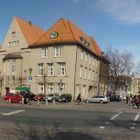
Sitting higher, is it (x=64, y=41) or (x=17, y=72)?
(x=64, y=41)

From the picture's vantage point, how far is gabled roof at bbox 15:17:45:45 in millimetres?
72919

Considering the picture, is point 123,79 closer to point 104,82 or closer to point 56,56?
point 104,82

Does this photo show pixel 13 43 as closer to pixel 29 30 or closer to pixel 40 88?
pixel 29 30

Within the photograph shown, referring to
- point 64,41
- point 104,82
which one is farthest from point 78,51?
point 104,82

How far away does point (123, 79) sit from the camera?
97562 mm

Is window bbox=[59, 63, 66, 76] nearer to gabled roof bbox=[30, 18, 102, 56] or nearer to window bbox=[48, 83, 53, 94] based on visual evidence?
window bbox=[48, 83, 53, 94]

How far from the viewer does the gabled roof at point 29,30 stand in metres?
72.9

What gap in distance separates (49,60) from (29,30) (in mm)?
11181

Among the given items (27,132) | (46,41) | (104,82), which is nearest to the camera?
(27,132)

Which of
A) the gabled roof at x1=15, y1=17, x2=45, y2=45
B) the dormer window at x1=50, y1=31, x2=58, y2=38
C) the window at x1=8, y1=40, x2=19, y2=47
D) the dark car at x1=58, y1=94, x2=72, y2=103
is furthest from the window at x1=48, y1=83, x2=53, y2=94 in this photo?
the window at x1=8, y1=40, x2=19, y2=47

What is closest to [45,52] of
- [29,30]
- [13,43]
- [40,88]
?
[40,88]

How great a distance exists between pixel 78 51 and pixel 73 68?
Answer: 3485 mm

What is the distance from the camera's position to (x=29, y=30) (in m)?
75.9

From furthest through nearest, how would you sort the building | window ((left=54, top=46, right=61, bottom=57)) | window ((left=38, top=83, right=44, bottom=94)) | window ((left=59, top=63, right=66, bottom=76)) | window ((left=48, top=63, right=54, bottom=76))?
window ((left=38, top=83, right=44, bottom=94)) < window ((left=48, top=63, right=54, bottom=76)) < window ((left=54, top=46, right=61, bottom=57)) < window ((left=59, top=63, right=66, bottom=76)) < the building
